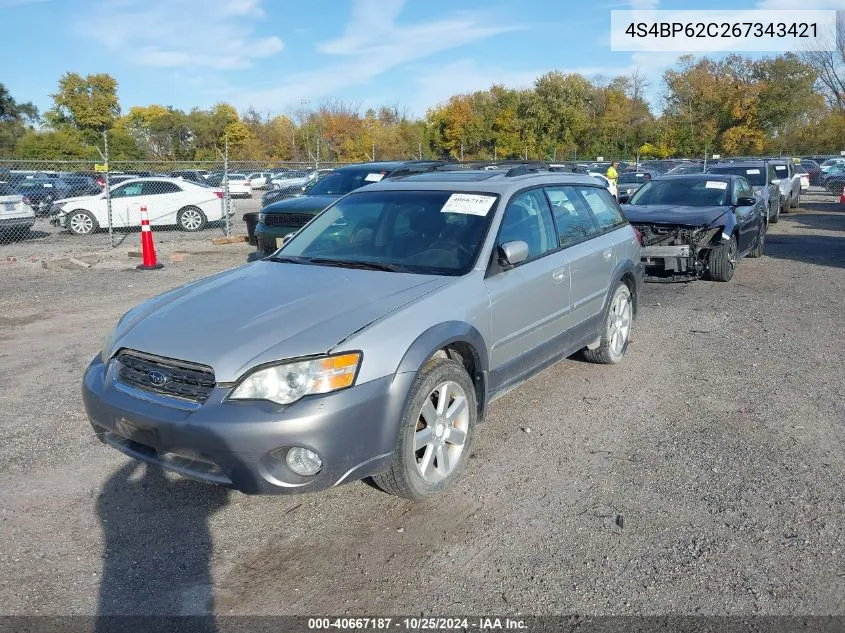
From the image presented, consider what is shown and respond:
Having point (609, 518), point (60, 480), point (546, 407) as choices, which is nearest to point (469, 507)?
point (609, 518)

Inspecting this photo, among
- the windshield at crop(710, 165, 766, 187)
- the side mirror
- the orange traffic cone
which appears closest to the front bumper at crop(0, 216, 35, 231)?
the orange traffic cone

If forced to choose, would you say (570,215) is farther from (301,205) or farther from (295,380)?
(301,205)

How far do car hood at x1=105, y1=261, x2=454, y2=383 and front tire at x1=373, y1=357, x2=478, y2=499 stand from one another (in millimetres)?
430

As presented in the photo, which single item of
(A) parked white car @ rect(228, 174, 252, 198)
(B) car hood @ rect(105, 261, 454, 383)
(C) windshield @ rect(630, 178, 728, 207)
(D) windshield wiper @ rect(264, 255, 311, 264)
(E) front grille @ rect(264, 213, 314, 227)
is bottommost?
(B) car hood @ rect(105, 261, 454, 383)

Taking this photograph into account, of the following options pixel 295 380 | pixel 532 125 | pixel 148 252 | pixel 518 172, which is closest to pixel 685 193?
pixel 518 172

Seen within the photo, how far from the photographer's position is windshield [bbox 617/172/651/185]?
26500 mm

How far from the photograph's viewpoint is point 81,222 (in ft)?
57.5

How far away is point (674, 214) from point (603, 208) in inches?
162

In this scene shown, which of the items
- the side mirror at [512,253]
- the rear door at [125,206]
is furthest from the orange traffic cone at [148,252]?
the side mirror at [512,253]

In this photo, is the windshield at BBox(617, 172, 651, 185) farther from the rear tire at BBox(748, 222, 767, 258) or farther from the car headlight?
the car headlight

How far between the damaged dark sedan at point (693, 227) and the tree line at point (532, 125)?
116ft

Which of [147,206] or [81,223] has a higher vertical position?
[147,206]

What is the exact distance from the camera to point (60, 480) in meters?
4.01

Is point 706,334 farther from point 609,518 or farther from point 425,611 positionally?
point 425,611
